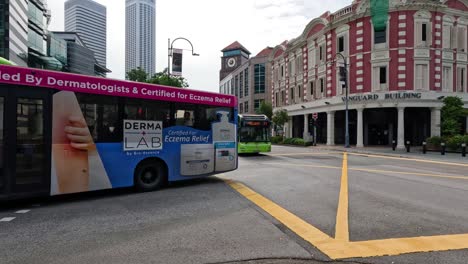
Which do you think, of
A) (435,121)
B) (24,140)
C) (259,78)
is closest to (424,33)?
(435,121)

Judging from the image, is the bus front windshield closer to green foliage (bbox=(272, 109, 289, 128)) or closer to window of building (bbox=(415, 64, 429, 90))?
window of building (bbox=(415, 64, 429, 90))

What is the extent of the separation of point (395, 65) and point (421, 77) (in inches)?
107

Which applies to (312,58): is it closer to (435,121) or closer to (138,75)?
(435,121)

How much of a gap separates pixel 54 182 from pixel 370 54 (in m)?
32.8

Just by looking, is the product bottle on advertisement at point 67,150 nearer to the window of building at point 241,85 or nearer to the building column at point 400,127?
the building column at point 400,127

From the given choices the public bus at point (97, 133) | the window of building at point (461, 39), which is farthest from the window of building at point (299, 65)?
the public bus at point (97, 133)

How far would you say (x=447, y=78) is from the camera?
107 feet

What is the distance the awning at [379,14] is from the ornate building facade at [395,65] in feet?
0.31

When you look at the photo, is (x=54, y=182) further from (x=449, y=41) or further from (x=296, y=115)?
(x=296, y=115)

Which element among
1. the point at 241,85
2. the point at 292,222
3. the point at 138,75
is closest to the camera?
the point at 292,222

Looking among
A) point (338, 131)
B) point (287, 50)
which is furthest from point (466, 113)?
point (287, 50)

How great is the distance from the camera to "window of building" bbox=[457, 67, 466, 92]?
33.2 m

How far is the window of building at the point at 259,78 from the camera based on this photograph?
259 feet

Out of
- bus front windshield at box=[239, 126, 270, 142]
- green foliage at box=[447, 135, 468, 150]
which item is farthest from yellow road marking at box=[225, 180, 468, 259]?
green foliage at box=[447, 135, 468, 150]
